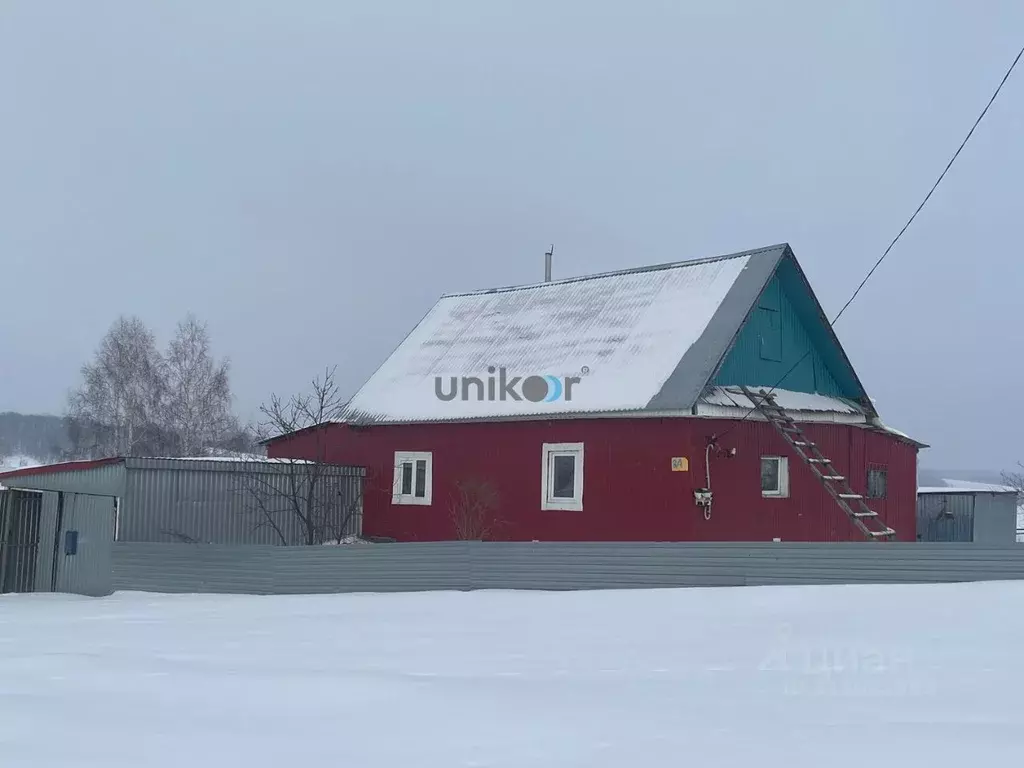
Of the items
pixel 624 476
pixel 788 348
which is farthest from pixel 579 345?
pixel 788 348

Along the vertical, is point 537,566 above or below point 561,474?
below

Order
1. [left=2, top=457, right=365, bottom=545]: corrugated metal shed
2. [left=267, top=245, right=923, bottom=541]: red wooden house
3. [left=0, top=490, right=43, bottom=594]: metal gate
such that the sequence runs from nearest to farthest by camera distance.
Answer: [left=2, top=457, right=365, bottom=545]: corrugated metal shed < [left=267, top=245, right=923, bottom=541]: red wooden house < [left=0, top=490, right=43, bottom=594]: metal gate

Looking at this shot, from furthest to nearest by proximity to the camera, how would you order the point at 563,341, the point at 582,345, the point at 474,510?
the point at 563,341 → the point at 582,345 → the point at 474,510

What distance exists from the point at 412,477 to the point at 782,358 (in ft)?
23.1

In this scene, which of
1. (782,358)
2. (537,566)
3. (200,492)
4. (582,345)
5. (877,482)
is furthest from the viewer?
Result: (877,482)

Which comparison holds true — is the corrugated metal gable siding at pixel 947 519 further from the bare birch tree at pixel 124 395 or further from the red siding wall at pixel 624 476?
the bare birch tree at pixel 124 395

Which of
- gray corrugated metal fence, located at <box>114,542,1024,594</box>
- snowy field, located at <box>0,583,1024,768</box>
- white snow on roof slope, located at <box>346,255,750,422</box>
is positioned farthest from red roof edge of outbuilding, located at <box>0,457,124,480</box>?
white snow on roof slope, located at <box>346,255,750,422</box>

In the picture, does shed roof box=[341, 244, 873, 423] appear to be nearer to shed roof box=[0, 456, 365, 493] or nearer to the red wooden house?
the red wooden house

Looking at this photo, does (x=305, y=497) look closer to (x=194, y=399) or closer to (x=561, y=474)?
(x=561, y=474)

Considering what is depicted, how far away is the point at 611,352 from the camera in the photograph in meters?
17.4

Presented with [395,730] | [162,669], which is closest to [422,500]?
[162,669]

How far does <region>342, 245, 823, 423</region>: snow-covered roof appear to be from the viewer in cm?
1611

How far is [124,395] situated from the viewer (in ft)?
127

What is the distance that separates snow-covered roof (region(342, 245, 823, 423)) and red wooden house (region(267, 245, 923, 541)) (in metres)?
0.04
